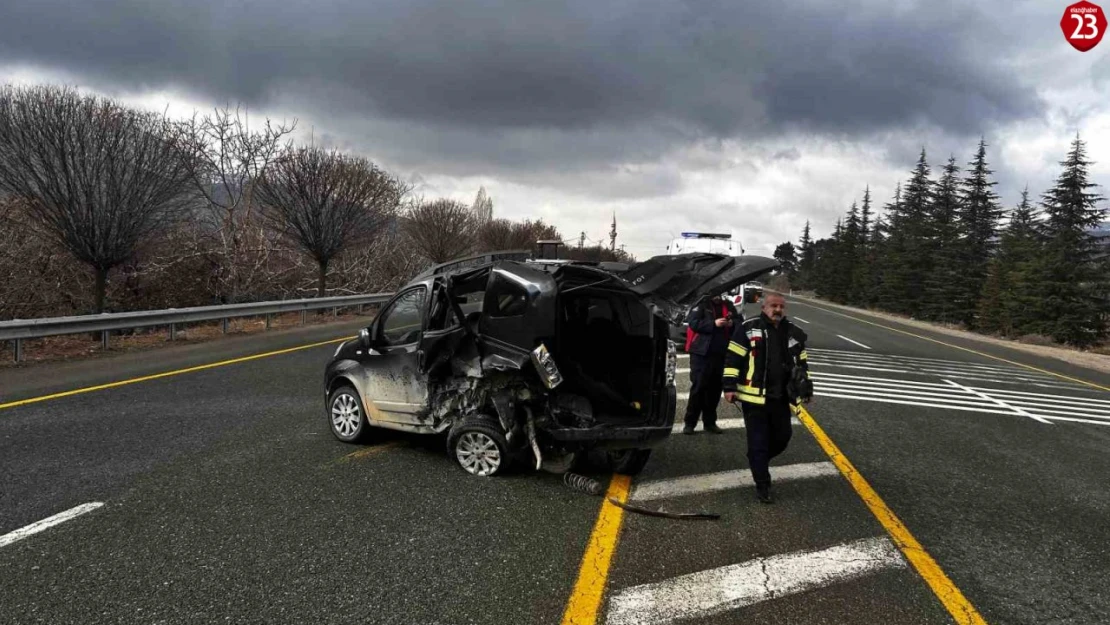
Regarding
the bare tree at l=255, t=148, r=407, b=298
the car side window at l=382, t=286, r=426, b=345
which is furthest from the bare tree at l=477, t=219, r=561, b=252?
the car side window at l=382, t=286, r=426, b=345

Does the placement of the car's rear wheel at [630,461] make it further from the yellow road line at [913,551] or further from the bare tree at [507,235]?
the bare tree at [507,235]

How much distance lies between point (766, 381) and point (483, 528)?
241 centimetres

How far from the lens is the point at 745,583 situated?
3.42 meters

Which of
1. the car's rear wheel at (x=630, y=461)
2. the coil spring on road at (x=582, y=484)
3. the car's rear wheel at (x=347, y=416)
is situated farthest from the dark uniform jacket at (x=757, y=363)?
the car's rear wheel at (x=347, y=416)

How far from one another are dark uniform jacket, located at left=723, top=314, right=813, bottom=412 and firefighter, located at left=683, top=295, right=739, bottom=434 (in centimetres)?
161

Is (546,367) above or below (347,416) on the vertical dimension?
above

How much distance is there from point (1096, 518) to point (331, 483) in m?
6.02

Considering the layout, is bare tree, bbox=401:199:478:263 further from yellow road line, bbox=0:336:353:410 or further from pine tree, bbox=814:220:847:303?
pine tree, bbox=814:220:847:303

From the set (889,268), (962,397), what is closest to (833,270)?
(889,268)

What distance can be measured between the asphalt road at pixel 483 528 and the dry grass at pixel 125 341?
545cm

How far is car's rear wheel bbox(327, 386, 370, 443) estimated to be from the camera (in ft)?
19.1

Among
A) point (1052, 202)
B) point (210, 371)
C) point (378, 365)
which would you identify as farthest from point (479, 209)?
Answer: point (378, 365)

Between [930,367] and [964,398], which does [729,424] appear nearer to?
[964,398]

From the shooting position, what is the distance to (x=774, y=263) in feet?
14.8
